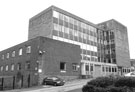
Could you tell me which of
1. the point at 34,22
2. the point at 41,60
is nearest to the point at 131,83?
the point at 41,60

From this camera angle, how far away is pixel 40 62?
2620 cm

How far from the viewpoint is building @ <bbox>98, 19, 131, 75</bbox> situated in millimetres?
50562

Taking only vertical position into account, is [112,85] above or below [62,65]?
below

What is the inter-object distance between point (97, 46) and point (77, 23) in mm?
11352

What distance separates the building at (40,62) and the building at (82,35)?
4.61m

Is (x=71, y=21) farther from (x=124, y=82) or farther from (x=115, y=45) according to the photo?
(x=124, y=82)

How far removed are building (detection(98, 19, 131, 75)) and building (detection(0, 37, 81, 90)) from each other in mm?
20292

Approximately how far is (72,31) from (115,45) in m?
18.0

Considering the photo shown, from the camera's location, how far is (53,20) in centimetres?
3609

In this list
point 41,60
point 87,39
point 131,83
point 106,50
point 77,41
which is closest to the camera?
point 131,83

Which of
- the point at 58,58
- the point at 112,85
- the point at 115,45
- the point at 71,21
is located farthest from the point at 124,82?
the point at 115,45

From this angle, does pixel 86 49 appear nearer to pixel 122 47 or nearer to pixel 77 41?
pixel 77 41

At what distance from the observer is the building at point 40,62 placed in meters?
26.2

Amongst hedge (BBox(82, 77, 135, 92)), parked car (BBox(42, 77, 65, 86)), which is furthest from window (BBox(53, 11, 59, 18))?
hedge (BBox(82, 77, 135, 92))
